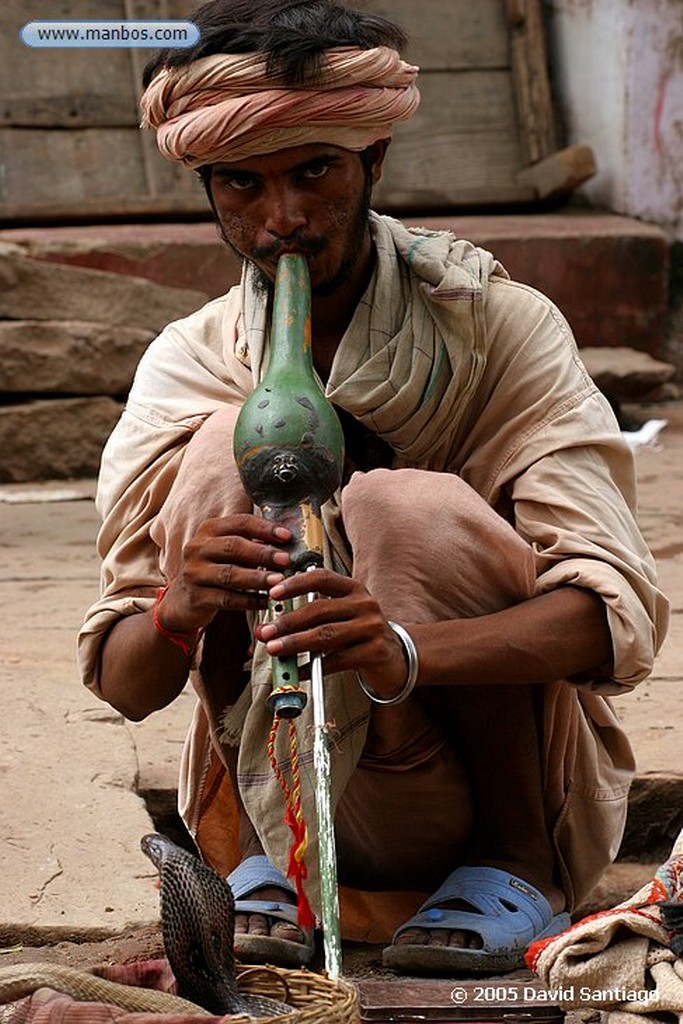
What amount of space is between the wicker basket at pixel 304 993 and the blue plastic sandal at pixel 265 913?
0.26 m

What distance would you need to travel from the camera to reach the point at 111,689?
2.57 meters

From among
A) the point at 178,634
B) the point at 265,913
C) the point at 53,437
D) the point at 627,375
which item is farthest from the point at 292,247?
the point at 627,375

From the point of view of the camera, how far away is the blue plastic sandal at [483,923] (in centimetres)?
242

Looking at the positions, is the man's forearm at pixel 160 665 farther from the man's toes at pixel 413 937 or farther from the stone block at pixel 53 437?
the stone block at pixel 53 437

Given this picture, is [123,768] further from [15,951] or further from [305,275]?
[305,275]

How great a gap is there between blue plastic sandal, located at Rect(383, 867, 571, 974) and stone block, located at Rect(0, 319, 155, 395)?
15.3 ft

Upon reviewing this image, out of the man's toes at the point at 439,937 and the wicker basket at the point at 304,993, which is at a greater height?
the wicker basket at the point at 304,993

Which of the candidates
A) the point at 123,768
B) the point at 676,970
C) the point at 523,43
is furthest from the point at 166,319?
the point at 676,970

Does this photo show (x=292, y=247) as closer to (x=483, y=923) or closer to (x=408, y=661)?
(x=408, y=661)

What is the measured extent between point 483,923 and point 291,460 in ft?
2.48

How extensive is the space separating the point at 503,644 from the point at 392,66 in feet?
2.61

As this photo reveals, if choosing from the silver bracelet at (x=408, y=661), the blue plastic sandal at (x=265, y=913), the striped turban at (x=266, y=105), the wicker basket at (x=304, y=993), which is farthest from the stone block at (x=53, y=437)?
the wicker basket at (x=304, y=993)

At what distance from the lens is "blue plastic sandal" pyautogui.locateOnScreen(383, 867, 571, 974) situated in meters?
2.42

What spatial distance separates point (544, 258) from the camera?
7719 millimetres
